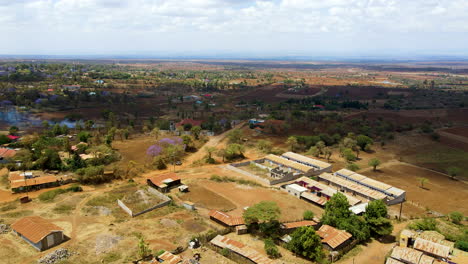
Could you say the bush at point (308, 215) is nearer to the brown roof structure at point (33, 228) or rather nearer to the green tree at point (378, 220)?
the green tree at point (378, 220)

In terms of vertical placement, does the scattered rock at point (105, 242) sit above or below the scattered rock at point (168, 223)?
above

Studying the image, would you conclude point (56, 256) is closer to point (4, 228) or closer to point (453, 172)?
point (4, 228)

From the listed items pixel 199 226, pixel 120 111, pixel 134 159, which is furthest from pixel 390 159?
pixel 120 111

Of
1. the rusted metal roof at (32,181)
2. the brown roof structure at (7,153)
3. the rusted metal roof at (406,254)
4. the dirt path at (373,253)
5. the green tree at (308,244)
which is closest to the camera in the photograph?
the rusted metal roof at (406,254)

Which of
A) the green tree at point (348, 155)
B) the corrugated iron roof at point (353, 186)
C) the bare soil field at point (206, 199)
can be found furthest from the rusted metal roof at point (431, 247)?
the green tree at point (348, 155)

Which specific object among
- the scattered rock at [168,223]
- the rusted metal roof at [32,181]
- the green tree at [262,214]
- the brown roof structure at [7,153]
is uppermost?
the green tree at [262,214]

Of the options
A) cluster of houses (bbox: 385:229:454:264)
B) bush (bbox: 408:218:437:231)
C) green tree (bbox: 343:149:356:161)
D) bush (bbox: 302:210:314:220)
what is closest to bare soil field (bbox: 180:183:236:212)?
bush (bbox: 302:210:314:220)
